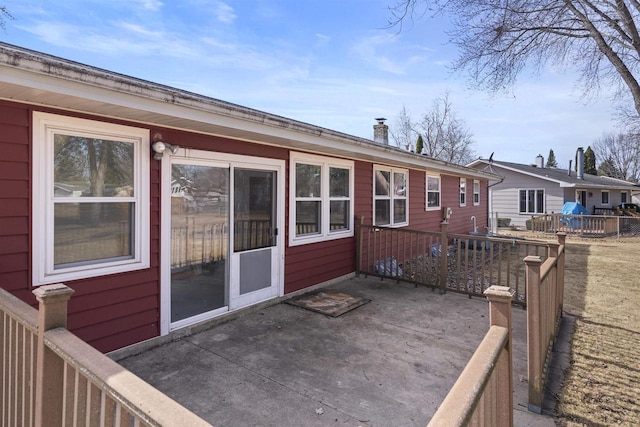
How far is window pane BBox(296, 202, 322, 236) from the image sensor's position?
5.98 meters

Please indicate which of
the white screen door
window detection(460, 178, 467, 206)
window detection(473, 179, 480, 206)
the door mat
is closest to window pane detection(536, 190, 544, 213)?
window detection(473, 179, 480, 206)

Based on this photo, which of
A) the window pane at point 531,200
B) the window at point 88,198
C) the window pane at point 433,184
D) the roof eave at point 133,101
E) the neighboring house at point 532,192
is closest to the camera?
the roof eave at point 133,101

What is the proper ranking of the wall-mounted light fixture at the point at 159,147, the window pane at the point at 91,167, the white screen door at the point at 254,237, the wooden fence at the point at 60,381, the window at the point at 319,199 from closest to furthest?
the wooden fence at the point at 60,381 → the window pane at the point at 91,167 → the wall-mounted light fixture at the point at 159,147 → the white screen door at the point at 254,237 → the window at the point at 319,199

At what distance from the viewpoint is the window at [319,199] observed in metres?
5.87

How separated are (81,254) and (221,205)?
5.42 ft

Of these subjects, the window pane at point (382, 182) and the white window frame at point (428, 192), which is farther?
the white window frame at point (428, 192)

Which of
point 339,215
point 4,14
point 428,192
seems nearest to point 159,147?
point 339,215

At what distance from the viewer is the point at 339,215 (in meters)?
7.00

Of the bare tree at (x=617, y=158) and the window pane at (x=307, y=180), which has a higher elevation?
the bare tree at (x=617, y=158)

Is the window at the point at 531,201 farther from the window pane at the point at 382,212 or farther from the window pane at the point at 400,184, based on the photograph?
the window pane at the point at 382,212

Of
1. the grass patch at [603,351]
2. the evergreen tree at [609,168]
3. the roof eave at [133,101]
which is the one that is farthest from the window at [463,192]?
the evergreen tree at [609,168]

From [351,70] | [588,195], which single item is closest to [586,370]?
[351,70]

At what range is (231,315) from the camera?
15.6 ft

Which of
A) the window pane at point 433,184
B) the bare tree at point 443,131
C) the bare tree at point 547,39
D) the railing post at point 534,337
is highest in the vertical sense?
the bare tree at point 443,131
